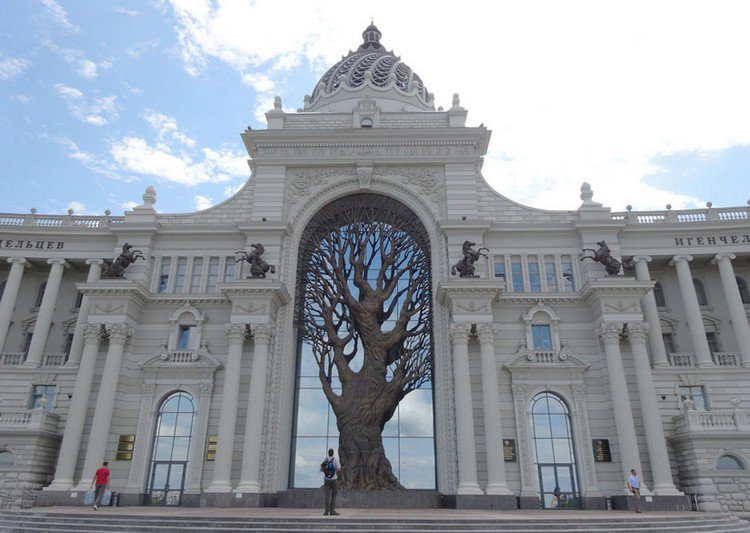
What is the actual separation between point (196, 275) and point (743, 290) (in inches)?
1212

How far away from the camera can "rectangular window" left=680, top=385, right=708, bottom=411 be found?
2723 centimetres

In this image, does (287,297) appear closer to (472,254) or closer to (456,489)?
(472,254)

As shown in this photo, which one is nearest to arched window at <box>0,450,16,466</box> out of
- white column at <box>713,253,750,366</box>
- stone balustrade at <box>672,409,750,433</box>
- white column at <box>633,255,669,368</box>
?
stone balustrade at <box>672,409,750,433</box>

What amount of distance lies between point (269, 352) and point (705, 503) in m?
20.4

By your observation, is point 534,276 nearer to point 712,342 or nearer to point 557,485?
point 557,485

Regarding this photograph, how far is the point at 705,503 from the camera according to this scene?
77.2 feet

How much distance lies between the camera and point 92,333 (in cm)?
2736

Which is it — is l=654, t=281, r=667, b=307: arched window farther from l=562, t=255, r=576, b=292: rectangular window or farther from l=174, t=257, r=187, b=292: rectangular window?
l=174, t=257, r=187, b=292: rectangular window

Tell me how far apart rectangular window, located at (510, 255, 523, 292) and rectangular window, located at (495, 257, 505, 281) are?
43 cm

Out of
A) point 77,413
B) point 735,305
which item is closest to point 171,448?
point 77,413

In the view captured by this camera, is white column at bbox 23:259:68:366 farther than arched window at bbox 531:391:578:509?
Yes

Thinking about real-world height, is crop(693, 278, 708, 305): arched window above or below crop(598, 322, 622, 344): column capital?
above

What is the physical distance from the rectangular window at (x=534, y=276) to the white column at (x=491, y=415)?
4.01m

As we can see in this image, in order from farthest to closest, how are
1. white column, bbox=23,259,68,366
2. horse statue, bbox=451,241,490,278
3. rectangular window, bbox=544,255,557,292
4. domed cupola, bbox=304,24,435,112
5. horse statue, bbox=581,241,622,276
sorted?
domed cupola, bbox=304,24,435,112 → white column, bbox=23,259,68,366 → rectangular window, bbox=544,255,557,292 → horse statue, bbox=581,241,622,276 → horse statue, bbox=451,241,490,278
